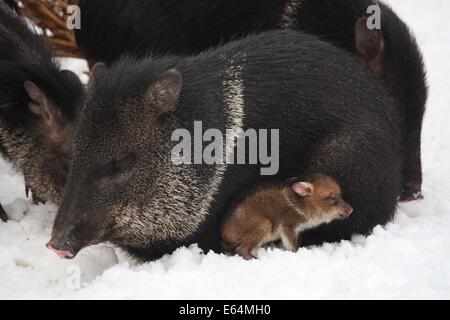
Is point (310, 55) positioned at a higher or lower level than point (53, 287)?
higher

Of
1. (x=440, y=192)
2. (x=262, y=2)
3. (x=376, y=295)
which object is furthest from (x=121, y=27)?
(x=376, y=295)

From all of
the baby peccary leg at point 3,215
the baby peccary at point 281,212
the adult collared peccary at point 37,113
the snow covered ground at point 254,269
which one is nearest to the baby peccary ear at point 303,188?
the baby peccary at point 281,212

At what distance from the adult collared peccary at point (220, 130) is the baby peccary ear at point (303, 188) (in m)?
0.20

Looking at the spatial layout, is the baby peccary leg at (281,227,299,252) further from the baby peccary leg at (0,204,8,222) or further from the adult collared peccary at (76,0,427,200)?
the baby peccary leg at (0,204,8,222)

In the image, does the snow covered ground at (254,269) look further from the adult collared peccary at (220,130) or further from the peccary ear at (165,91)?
the peccary ear at (165,91)

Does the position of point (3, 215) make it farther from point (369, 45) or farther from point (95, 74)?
point (369, 45)

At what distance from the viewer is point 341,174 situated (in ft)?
17.8

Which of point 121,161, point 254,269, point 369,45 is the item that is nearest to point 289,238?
point 254,269

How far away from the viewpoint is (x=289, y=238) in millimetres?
5281

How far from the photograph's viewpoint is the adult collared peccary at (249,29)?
6238 millimetres

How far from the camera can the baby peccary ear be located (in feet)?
17.1

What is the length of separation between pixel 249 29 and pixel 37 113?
1.80m

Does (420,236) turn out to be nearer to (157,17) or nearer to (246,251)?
(246,251)

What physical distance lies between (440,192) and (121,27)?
270cm
